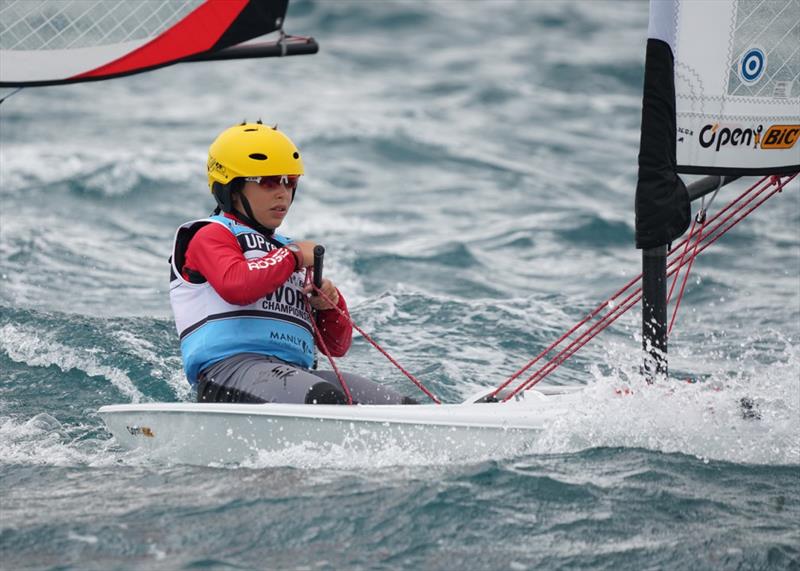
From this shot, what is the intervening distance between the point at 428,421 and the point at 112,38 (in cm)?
186

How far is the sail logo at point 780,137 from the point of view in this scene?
3.96 metres

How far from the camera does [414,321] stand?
6.42m

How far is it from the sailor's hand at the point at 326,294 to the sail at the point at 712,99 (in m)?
1.02

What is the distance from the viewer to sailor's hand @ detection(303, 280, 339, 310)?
4.02m

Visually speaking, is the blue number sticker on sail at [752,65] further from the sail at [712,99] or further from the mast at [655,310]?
the mast at [655,310]

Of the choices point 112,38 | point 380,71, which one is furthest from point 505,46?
point 112,38

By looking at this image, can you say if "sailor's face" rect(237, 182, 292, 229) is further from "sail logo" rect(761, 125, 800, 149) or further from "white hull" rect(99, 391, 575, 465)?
"sail logo" rect(761, 125, 800, 149)

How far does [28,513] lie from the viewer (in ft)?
11.3

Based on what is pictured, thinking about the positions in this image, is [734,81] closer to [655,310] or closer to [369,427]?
[655,310]

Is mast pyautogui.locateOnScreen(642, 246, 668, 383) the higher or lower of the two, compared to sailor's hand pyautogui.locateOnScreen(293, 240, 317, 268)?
lower

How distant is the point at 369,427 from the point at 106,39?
1.77 meters

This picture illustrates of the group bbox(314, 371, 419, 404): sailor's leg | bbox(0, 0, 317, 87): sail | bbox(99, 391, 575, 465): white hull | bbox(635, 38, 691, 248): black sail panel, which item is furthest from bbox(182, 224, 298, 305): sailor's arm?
bbox(635, 38, 691, 248): black sail panel

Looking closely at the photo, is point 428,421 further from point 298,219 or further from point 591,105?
point 591,105

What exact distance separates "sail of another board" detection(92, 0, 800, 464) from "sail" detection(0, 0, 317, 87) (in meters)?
1.28
